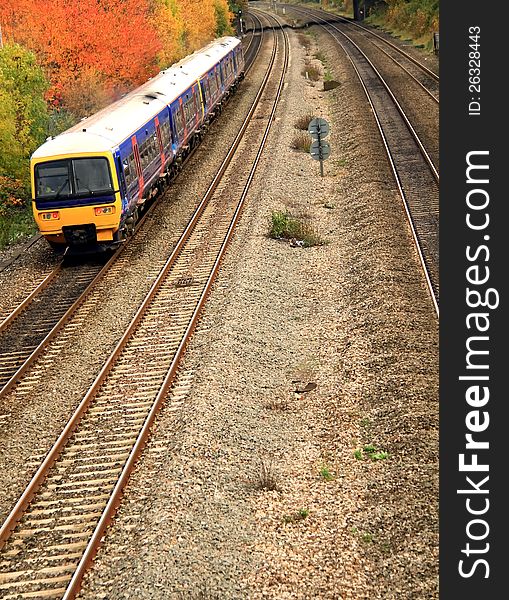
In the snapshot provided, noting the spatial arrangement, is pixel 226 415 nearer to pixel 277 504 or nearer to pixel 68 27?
pixel 277 504

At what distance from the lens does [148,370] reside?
1338 centimetres

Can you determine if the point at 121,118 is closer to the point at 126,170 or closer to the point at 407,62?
the point at 126,170

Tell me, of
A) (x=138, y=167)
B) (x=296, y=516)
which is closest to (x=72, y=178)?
(x=138, y=167)

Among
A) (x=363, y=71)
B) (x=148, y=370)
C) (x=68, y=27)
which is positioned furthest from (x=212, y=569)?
(x=363, y=71)

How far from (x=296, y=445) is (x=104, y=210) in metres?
8.93

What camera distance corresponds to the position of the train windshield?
18141 mm

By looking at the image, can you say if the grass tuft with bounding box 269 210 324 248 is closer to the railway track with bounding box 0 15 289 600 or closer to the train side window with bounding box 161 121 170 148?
the railway track with bounding box 0 15 289 600

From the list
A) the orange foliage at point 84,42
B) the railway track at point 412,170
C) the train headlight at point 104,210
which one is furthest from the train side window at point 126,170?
the orange foliage at point 84,42

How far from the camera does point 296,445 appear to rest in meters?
11.1

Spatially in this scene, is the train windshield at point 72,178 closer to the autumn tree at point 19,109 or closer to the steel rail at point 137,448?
the steel rail at point 137,448

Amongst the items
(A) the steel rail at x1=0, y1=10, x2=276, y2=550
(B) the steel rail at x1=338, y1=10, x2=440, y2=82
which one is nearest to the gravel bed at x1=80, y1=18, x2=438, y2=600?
(A) the steel rail at x1=0, y1=10, x2=276, y2=550

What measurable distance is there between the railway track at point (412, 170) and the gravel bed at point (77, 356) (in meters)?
5.50

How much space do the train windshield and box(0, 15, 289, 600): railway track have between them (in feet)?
7.26

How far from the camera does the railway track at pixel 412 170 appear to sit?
57.7ft
